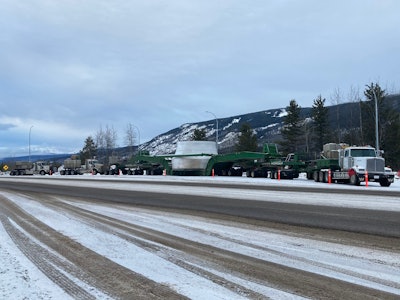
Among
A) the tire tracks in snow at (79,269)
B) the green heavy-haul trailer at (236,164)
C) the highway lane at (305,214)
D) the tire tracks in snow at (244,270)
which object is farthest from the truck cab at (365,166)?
the tire tracks in snow at (79,269)

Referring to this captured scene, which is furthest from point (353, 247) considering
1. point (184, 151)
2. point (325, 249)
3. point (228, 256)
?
point (184, 151)

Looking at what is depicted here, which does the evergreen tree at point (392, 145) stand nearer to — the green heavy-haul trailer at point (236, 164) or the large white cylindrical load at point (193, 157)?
the green heavy-haul trailer at point (236, 164)

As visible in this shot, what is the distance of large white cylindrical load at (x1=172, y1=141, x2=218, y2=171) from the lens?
168 feet

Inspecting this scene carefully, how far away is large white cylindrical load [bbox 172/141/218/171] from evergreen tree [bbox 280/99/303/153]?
1251 inches

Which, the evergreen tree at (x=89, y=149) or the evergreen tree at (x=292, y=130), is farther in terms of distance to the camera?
the evergreen tree at (x=89, y=149)

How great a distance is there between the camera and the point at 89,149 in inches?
5413

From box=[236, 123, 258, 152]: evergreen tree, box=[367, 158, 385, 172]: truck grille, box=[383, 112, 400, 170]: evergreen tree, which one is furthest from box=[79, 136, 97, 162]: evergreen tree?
box=[367, 158, 385, 172]: truck grille

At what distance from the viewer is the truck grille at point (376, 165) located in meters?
29.7

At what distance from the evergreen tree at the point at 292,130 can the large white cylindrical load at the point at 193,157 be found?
1251 inches

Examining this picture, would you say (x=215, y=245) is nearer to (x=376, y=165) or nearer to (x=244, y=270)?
(x=244, y=270)

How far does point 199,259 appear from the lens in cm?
756

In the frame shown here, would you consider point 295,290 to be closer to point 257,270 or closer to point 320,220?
point 257,270

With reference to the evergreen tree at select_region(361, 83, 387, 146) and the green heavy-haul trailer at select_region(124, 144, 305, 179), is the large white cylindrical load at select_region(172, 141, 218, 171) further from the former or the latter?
the evergreen tree at select_region(361, 83, 387, 146)

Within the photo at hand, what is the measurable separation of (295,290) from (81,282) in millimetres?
2901
